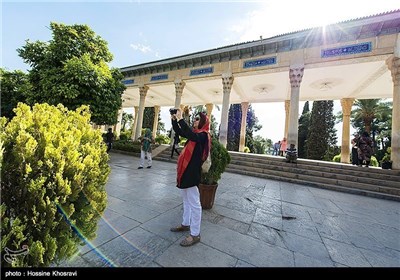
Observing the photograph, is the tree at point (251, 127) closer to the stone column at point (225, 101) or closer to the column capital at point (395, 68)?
the stone column at point (225, 101)

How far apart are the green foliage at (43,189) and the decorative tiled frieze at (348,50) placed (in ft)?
43.2

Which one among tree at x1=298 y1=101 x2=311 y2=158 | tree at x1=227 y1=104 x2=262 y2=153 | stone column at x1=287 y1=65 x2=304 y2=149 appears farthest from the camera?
tree at x1=227 y1=104 x2=262 y2=153

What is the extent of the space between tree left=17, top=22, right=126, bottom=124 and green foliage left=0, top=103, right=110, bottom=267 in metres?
8.30

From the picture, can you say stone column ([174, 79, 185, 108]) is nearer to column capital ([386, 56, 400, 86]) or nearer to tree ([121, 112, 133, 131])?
column capital ([386, 56, 400, 86])

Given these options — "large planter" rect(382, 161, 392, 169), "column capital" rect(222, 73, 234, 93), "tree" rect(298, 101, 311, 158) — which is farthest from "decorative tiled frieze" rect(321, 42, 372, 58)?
"tree" rect(298, 101, 311, 158)

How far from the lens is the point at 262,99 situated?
18656 mm

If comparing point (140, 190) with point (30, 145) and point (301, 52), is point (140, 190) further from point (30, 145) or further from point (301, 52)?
point (301, 52)

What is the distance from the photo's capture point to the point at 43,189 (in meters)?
1.62

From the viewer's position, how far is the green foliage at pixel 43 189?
5.22ft

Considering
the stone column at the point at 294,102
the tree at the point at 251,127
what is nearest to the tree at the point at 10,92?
the stone column at the point at 294,102

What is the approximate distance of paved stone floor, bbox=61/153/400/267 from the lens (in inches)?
92.7

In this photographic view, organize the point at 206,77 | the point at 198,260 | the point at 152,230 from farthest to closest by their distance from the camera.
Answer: the point at 206,77, the point at 152,230, the point at 198,260

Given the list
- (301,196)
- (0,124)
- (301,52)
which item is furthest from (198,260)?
(301,52)

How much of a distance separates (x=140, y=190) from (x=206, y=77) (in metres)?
11.7
